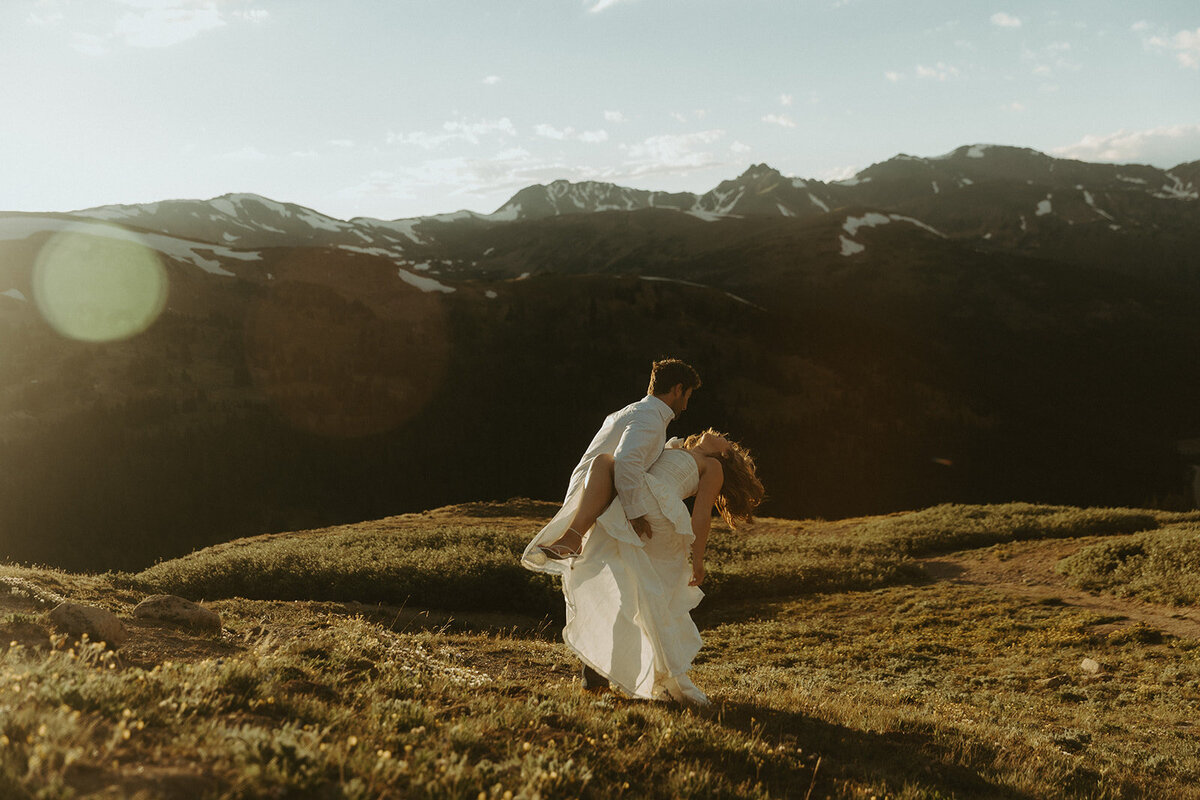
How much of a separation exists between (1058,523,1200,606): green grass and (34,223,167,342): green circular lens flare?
213 feet

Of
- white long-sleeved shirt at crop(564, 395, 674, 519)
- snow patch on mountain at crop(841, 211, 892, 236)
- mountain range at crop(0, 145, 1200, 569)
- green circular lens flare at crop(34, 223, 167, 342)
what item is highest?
snow patch on mountain at crop(841, 211, 892, 236)

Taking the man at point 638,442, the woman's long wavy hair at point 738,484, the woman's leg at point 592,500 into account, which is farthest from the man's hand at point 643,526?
the woman's long wavy hair at point 738,484

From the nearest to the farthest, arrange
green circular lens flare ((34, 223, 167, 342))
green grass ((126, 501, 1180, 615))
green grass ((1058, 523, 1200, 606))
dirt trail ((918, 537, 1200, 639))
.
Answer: dirt trail ((918, 537, 1200, 639))
green grass ((1058, 523, 1200, 606))
green grass ((126, 501, 1180, 615))
green circular lens flare ((34, 223, 167, 342))

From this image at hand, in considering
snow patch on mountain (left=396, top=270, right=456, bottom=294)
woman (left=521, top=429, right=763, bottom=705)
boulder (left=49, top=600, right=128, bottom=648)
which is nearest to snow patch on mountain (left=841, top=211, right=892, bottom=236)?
snow patch on mountain (left=396, top=270, right=456, bottom=294)

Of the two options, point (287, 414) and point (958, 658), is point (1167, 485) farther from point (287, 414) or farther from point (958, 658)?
point (287, 414)

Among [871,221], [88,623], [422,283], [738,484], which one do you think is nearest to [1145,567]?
[738,484]

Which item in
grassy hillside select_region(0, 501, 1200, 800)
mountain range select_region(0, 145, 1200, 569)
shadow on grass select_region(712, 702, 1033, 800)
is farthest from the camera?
mountain range select_region(0, 145, 1200, 569)

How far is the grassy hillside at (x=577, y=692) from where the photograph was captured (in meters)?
3.71

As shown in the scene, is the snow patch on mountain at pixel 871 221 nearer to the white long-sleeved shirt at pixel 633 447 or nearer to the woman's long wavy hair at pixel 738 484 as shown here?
the woman's long wavy hair at pixel 738 484

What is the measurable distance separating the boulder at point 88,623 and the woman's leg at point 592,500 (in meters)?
4.42

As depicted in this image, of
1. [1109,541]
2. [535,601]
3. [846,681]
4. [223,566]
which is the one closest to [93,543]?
[223,566]

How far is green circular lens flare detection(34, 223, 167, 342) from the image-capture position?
2274 inches

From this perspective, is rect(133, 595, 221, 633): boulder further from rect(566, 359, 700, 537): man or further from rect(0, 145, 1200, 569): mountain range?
rect(0, 145, 1200, 569): mountain range

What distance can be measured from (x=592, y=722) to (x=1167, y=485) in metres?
71.5
